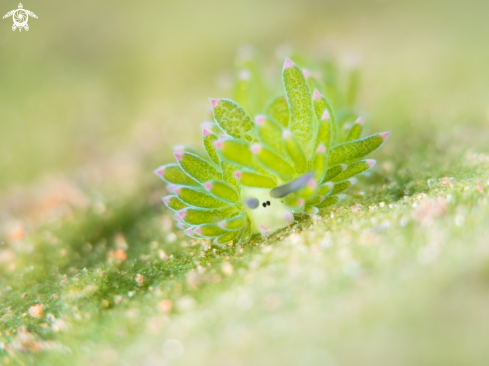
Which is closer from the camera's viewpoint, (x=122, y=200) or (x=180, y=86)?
(x=122, y=200)

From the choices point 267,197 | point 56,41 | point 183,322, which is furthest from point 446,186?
point 56,41

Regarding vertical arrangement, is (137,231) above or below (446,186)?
below

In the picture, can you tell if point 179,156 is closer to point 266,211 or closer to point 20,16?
point 266,211

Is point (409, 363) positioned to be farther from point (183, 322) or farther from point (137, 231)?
point (137, 231)

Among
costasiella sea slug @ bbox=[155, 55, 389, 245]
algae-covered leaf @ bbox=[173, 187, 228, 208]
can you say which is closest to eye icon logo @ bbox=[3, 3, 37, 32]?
costasiella sea slug @ bbox=[155, 55, 389, 245]

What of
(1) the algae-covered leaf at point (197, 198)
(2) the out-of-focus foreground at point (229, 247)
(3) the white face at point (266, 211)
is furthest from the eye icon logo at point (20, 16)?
(3) the white face at point (266, 211)

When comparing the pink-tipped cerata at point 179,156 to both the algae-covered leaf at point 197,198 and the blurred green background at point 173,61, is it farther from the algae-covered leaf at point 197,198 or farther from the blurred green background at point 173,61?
the blurred green background at point 173,61

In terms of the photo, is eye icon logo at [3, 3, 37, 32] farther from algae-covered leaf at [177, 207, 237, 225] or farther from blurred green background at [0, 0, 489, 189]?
algae-covered leaf at [177, 207, 237, 225]
